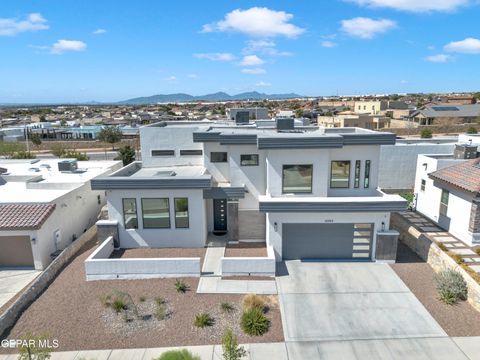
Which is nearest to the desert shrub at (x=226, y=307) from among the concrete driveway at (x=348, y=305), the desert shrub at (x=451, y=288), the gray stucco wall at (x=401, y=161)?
the concrete driveway at (x=348, y=305)

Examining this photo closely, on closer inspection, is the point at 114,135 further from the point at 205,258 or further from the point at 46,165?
the point at 205,258

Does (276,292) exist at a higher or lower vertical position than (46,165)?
lower

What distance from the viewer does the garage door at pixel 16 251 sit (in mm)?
16781

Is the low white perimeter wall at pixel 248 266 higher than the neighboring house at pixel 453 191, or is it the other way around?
the neighboring house at pixel 453 191

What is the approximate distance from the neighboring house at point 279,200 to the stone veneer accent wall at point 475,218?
185 inches

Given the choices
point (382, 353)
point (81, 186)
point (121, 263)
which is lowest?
point (382, 353)

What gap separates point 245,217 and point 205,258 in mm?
3335

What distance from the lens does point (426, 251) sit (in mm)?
16250

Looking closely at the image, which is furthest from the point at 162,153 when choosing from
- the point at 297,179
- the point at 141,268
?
the point at 297,179

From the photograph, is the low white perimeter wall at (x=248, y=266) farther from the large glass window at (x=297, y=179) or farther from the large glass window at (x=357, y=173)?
the large glass window at (x=357, y=173)

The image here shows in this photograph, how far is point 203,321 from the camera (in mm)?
11648

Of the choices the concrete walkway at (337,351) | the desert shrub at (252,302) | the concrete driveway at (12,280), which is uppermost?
the desert shrub at (252,302)

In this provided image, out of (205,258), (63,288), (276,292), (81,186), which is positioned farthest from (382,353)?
(81,186)
